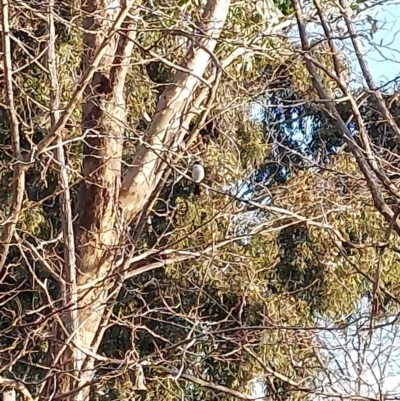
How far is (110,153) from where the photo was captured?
11.0 ft

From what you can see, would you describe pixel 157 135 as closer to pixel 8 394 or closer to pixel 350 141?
pixel 8 394

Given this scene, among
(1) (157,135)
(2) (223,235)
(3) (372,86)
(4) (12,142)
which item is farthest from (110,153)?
(3) (372,86)

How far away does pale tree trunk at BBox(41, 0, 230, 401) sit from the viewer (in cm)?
320

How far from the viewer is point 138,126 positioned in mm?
4742

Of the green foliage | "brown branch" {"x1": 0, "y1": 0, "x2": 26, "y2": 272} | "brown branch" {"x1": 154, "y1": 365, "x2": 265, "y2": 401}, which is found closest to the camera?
"brown branch" {"x1": 0, "y1": 0, "x2": 26, "y2": 272}

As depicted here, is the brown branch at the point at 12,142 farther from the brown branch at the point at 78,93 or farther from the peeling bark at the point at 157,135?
the peeling bark at the point at 157,135

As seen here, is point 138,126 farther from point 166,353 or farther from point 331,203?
point 166,353

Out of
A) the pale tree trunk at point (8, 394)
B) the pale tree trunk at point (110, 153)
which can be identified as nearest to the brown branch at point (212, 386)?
the pale tree trunk at point (110, 153)

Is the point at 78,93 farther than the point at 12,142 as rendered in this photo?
No

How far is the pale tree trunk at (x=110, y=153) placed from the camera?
10.5ft

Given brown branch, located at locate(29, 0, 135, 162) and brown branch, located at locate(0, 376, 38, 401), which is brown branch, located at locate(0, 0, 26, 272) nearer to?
brown branch, located at locate(29, 0, 135, 162)

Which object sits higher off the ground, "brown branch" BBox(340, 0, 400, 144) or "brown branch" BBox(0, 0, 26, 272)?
"brown branch" BBox(0, 0, 26, 272)

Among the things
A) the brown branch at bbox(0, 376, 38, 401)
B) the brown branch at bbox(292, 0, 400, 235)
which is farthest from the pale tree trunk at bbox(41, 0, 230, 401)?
the brown branch at bbox(292, 0, 400, 235)

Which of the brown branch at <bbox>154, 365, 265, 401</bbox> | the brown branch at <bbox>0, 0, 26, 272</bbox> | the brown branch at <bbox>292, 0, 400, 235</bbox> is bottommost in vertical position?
the brown branch at <bbox>154, 365, 265, 401</bbox>
